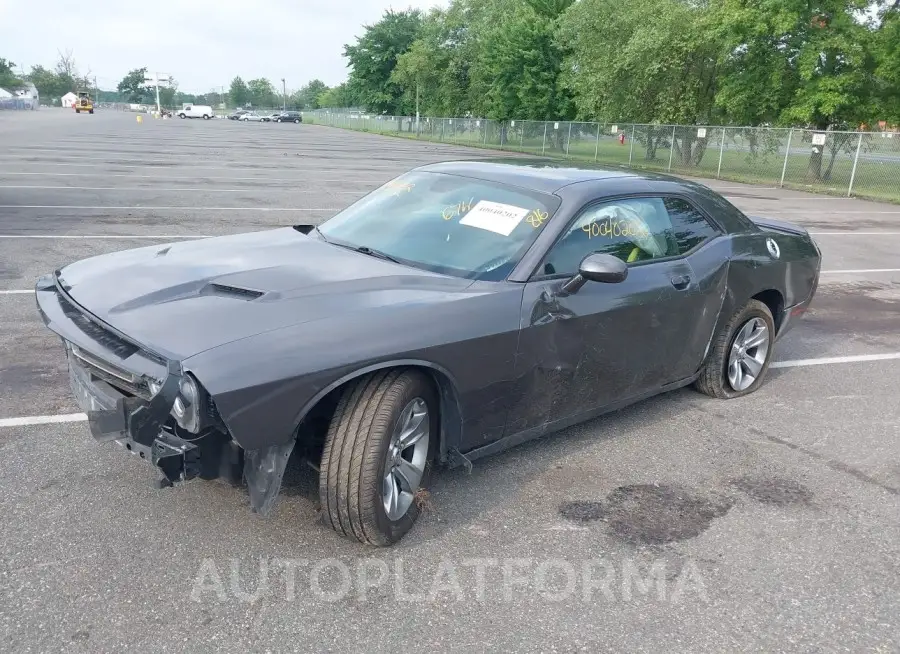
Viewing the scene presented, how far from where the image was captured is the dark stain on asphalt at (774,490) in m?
3.78

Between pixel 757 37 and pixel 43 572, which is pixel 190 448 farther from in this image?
pixel 757 37

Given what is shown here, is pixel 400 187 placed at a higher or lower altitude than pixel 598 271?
higher

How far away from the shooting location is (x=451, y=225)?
3.98 meters

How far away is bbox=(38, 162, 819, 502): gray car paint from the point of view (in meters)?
2.75

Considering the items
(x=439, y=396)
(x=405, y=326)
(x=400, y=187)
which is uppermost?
(x=400, y=187)

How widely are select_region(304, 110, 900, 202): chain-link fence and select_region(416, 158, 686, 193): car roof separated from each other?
20.2 meters

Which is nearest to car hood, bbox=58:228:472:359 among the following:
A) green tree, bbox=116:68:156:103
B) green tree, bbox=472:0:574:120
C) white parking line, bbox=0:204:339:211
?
white parking line, bbox=0:204:339:211

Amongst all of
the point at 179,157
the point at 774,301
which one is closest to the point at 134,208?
the point at 774,301

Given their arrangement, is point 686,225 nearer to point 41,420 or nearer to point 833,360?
point 833,360

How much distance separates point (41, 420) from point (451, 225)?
2.48m

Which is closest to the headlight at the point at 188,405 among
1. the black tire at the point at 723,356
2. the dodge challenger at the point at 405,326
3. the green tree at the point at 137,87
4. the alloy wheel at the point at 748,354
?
the dodge challenger at the point at 405,326

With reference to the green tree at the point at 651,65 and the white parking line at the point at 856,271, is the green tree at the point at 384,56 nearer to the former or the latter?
the green tree at the point at 651,65

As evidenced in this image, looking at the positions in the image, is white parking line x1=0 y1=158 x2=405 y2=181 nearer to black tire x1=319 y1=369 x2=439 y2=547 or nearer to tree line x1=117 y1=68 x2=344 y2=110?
black tire x1=319 y1=369 x2=439 y2=547

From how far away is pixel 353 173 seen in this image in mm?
21562
